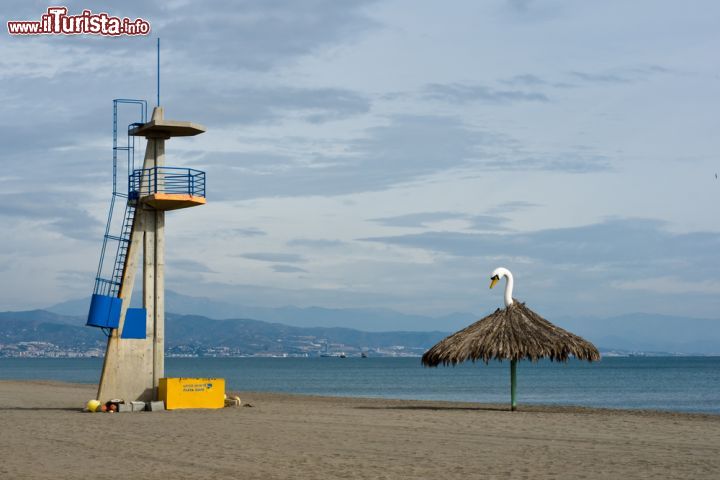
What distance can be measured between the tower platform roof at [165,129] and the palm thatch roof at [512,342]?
7301 mm

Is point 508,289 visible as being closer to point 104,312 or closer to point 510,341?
point 510,341

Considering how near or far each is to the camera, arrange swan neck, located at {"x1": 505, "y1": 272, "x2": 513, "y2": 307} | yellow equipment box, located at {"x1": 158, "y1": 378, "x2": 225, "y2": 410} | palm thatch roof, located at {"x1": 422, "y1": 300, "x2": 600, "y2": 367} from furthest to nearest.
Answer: yellow equipment box, located at {"x1": 158, "y1": 378, "x2": 225, "y2": 410} → swan neck, located at {"x1": 505, "y1": 272, "x2": 513, "y2": 307} → palm thatch roof, located at {"x1": 422, "y1": 300, "x2": 600, "y2": 367}

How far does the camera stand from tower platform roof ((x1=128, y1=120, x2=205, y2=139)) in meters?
23.0

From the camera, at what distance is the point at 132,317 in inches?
910

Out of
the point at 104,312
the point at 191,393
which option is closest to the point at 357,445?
the point at 191,393

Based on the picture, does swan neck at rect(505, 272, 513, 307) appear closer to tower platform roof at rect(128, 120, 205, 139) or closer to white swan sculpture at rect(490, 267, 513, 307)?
white swan sculpture at rect(490, 267, 513, 307)

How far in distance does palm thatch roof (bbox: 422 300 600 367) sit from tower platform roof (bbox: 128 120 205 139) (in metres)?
7.30

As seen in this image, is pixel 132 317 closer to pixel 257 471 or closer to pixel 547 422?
pixel 547 422

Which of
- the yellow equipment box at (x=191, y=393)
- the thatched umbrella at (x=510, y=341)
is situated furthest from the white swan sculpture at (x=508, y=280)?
the yellow equipment box at (x=191, y=393)

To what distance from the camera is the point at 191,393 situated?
2361 cm

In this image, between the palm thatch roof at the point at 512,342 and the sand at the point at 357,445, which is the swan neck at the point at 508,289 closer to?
the palm thatch roof at the point at 512,342

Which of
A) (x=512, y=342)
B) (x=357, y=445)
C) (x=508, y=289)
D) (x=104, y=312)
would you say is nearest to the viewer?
(x=357, y=445)

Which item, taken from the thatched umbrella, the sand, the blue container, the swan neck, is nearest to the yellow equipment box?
the sand

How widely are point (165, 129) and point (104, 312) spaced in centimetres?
427
